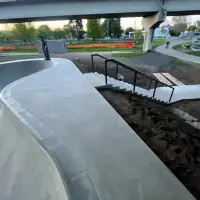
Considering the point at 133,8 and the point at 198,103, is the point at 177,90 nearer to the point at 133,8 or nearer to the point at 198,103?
the point at 198,103

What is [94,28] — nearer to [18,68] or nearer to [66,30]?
[66,30]

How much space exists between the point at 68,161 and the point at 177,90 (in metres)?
7.58

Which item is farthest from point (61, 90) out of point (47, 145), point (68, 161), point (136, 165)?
point (136, 165)

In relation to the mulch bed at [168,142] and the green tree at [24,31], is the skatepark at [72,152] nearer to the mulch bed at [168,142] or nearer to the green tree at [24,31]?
the mulch bed at [168,142]

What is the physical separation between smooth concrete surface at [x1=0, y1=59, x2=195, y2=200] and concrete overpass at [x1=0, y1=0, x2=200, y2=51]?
58.5 ft

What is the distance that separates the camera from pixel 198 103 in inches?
270

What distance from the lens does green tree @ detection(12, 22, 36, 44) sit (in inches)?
1264

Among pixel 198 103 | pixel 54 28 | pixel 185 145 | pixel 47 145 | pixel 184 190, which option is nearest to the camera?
pixel 184 190

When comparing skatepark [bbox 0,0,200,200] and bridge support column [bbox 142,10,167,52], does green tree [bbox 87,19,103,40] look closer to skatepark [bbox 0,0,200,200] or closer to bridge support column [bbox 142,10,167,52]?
bridge support column [bbox 142,10,167,52]

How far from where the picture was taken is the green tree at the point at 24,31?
32.1 m

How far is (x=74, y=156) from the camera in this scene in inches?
93.7

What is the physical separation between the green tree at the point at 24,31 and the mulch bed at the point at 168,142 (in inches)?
1346

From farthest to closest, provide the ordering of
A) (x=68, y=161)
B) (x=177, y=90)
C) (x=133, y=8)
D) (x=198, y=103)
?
(x=133, y=8) < (x=177, y=90) < (x=198, y=103) < (x=68, y=161)

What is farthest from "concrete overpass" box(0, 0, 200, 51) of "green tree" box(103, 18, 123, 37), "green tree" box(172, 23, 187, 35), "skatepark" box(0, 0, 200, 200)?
"green tree" box(172, 23, 187, 35)
